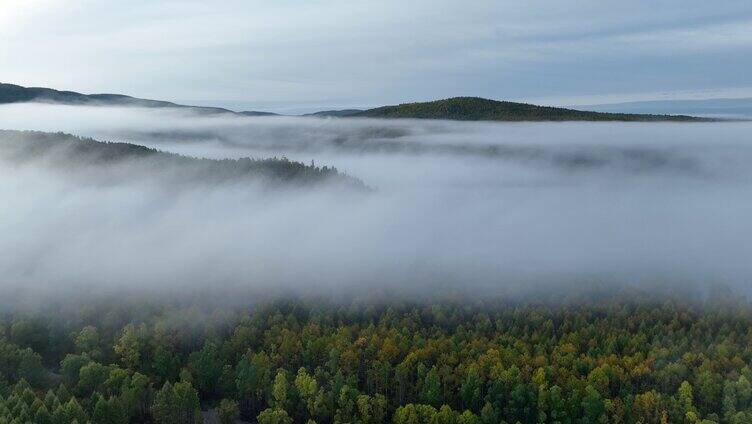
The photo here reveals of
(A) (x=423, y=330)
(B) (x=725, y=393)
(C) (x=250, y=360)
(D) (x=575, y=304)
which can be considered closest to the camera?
(B) (x=725, y=393)

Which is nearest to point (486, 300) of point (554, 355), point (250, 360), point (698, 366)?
point (554, 355)

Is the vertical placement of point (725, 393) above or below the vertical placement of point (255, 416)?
above

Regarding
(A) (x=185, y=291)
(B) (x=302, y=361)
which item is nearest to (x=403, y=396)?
(B) (x=302, y=361)

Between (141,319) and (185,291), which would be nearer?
(141,319)

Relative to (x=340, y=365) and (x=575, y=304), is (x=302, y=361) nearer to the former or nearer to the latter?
(x=340, y=365)

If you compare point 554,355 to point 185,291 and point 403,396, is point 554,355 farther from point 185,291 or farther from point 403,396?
point 185,291

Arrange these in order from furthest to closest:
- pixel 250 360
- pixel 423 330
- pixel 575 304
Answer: pixel 575 304 < pixel 423 330 < pixel 250 360
